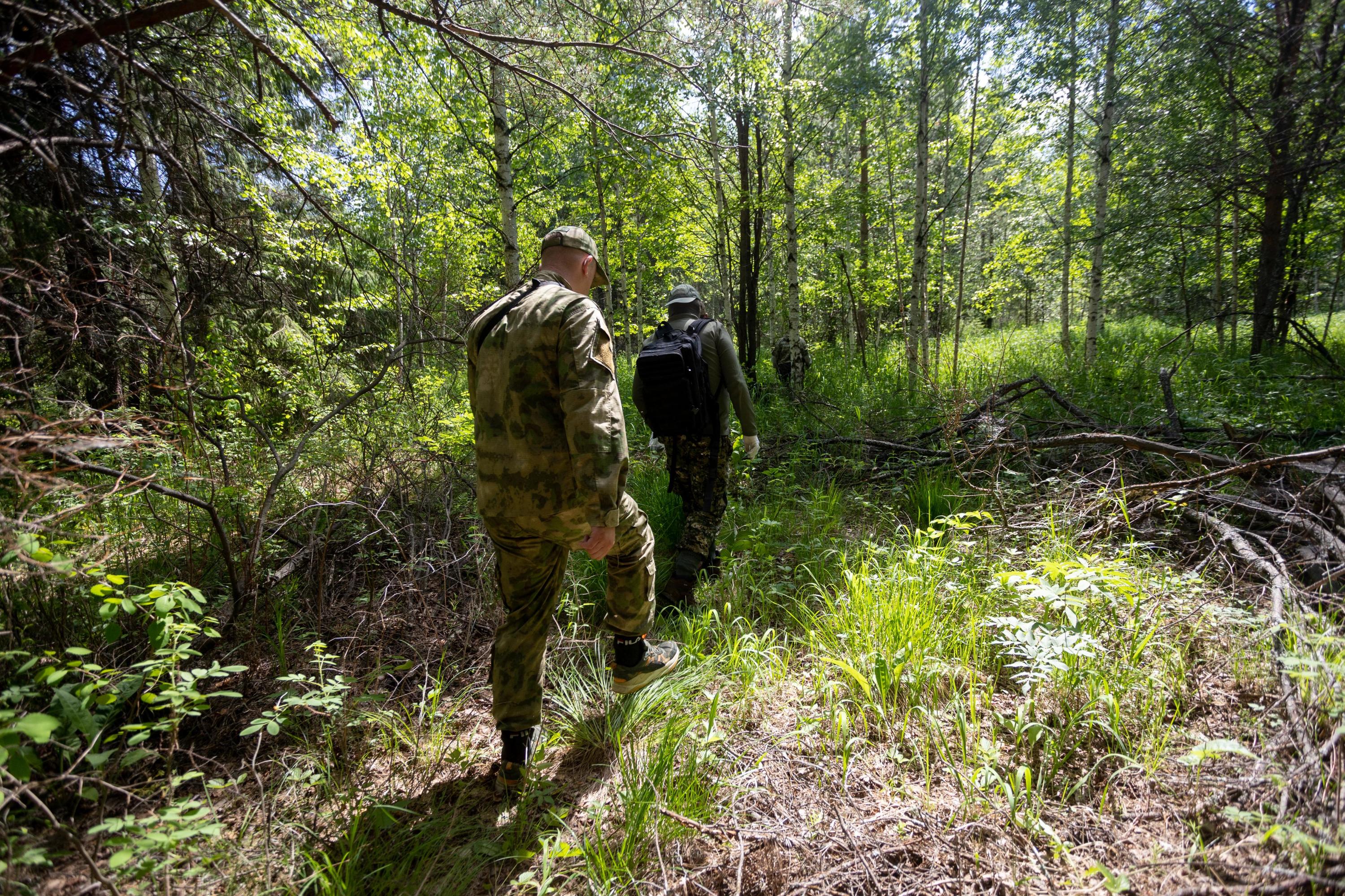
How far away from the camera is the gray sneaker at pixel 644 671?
2520 mm

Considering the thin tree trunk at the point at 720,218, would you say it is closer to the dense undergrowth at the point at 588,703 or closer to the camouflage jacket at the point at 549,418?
the camouflage jacket at the point at 549,418

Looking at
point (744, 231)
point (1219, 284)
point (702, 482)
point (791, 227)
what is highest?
point (791, 227)

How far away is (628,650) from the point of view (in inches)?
101

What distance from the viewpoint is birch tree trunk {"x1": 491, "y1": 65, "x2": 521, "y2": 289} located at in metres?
5.14

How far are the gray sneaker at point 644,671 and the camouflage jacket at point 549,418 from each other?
881mm

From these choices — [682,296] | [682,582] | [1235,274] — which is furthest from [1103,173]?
[682,582]

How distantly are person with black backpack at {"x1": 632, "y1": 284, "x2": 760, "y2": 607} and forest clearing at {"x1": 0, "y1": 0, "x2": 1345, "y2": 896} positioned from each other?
9cm

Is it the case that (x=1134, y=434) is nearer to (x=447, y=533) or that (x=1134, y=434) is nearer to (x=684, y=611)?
(x=684, y=611)

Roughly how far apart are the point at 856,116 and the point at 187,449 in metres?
11.3

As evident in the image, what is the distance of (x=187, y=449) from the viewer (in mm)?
3098

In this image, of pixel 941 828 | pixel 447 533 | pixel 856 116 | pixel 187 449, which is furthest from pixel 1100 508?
pixel 856 116

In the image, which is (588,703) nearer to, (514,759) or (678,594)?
(514,759)

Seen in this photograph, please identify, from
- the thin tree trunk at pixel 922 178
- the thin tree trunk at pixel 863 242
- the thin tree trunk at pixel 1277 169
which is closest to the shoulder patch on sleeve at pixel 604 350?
the thin tree trunk at pixel 1277 169

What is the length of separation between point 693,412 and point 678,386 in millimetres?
209
